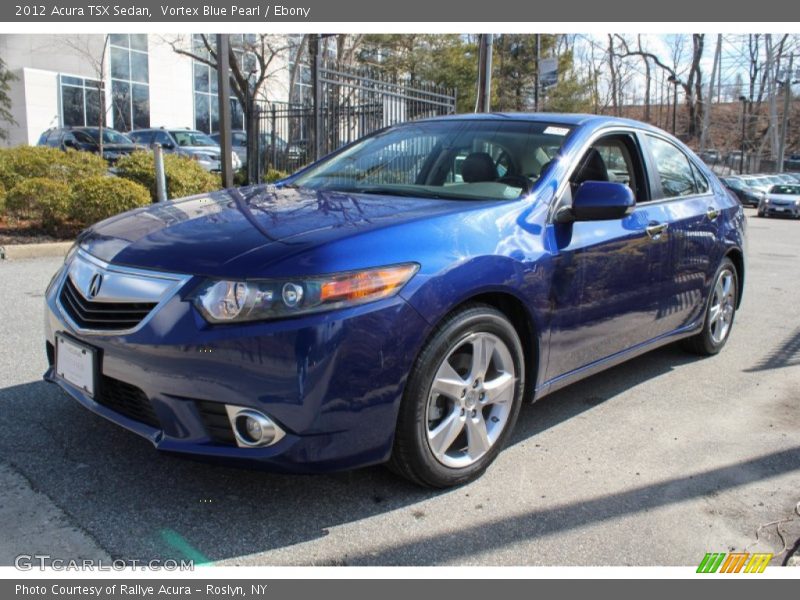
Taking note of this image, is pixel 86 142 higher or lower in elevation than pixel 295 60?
lower

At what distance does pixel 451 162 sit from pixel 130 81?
29.0m

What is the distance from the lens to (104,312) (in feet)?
9.23

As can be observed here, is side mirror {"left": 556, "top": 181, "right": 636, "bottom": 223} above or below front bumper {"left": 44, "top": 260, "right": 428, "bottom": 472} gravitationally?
above

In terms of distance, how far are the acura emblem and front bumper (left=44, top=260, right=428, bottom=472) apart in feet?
0.72

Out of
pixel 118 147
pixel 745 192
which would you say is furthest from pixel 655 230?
pixel 745 192

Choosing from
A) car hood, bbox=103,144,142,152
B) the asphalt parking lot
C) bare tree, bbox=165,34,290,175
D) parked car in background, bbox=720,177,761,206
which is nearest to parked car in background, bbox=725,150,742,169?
parked car in background, bbox=720,177,761,206

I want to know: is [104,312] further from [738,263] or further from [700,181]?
Answer: [738,263]

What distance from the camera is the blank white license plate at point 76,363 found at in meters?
2.83

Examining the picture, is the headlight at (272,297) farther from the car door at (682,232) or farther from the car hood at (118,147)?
Result: the car hood at (118,147)

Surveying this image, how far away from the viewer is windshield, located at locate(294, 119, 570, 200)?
3.65 metres

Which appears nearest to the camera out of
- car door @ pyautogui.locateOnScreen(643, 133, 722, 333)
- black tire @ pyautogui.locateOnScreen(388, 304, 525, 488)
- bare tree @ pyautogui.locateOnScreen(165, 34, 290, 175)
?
black tire @ pyautogui.locateOnScreen(388, 304, 525, 488)

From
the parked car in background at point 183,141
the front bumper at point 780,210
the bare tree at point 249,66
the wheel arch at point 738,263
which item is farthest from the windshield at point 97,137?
the front bumper at point 780,210

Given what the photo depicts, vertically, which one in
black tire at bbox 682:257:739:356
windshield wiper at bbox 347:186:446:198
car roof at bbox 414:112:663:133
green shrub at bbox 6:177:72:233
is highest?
car roof at bbox 414:112:663:133

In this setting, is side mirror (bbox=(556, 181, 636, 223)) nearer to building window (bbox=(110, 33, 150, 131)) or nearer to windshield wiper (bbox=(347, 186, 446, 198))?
windshield wiper (bbox=(347, 186, 446, 198))
